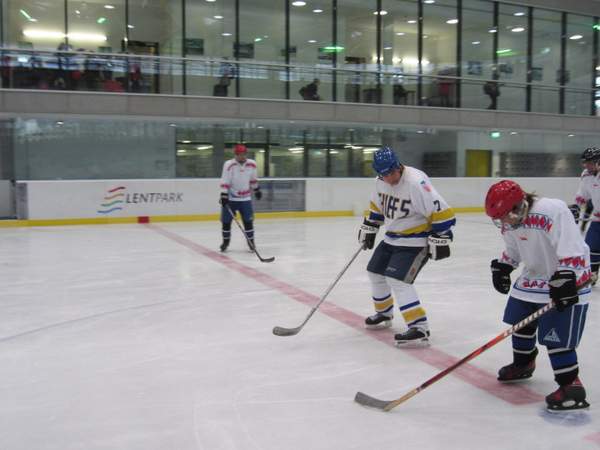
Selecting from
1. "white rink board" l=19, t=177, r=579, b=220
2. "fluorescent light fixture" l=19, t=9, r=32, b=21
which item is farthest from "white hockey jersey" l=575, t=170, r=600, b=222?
"fluorescent light fixture" l=19, t=9, r=32, b=21

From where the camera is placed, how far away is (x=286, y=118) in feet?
47.5

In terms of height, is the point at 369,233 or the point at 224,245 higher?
the point at 369,233

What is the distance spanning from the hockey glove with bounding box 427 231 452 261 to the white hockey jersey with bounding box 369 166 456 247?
0.14 feet

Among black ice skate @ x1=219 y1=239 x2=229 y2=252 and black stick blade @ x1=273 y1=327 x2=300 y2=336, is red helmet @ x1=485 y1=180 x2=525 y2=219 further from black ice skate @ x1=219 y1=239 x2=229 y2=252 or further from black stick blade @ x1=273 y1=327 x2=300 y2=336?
black ice skate @ x1=219 y1=239 x2=229 y2=252

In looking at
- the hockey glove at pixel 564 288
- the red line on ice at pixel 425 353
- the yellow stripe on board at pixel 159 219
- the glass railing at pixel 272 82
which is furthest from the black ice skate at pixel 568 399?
the glass railing at pixel 272 82

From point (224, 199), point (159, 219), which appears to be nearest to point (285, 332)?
point (224, 199)

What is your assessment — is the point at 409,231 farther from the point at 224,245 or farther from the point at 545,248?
the point at 224,245

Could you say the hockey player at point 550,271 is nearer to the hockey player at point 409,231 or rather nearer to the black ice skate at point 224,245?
the hockey player at point 409,231

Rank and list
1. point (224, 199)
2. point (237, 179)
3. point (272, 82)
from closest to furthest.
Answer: point (224, 199), point (237, 179), point (272, 82)

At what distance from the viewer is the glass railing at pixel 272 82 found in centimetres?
1289

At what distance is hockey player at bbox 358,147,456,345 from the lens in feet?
12.1

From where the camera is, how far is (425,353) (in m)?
3.66

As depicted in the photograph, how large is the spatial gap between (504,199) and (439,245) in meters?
1.07

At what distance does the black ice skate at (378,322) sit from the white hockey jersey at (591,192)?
2458 millimetres
